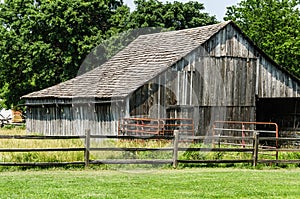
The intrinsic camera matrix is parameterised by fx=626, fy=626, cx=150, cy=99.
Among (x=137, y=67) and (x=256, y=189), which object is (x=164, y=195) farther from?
(x=137, y=67)

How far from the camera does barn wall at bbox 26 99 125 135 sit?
3130cm

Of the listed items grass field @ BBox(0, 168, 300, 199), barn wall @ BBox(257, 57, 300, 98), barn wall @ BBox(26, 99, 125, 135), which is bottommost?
grass field @ BBox(0, 168, 300, 199)

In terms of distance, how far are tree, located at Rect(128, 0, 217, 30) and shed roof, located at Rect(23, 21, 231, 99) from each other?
1145cm

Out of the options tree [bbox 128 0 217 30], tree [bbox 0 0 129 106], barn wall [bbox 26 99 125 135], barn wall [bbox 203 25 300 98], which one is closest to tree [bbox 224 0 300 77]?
tree [bbox 128 0 217 30]

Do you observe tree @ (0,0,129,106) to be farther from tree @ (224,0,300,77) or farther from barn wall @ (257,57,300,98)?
barn wall @ (257,57,300,98)

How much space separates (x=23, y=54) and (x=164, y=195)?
123 feet

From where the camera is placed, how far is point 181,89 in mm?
31453

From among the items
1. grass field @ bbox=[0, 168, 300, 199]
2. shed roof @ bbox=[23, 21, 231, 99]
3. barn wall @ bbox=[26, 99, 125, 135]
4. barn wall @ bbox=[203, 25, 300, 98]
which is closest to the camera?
grass field @ bbox=[0, 168, 300, 199]

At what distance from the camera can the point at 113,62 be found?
3672 centimetres

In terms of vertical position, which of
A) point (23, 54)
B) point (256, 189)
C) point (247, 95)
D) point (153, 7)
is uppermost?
point (153, 7)

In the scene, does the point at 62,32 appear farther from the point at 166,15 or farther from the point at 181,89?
the point at 181,89

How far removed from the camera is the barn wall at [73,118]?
31297 millimetres

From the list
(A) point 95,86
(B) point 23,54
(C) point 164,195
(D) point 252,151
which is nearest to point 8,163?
(C) point 164,195

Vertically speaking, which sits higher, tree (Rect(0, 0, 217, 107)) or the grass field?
tree (Rect(0, 0, 217, 107))
